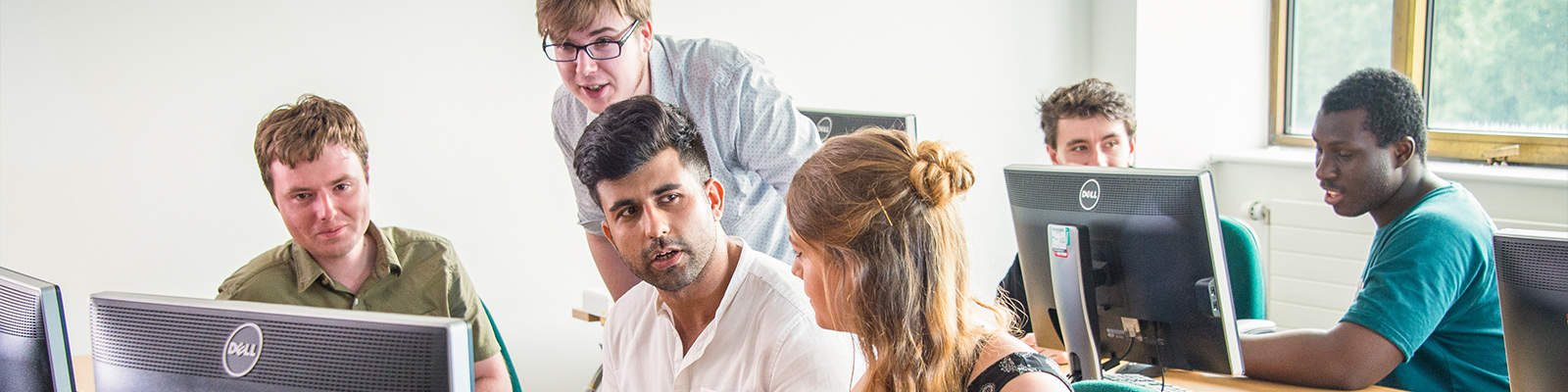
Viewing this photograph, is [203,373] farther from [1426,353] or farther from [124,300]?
[1426,353]

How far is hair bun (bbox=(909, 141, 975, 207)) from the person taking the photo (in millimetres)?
1336

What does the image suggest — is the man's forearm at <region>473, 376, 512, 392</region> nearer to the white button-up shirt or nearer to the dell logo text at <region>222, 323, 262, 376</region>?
the white button-up shirt

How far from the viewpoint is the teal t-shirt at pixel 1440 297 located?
1.96 metres

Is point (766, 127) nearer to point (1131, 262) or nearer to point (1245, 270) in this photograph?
point (1131, 262)

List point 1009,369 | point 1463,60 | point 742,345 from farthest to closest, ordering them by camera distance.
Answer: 1. point 1463,60
2. point 742,345
3. point 1009,369

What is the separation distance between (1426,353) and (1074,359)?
612 millimetres

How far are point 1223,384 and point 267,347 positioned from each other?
5.26ft

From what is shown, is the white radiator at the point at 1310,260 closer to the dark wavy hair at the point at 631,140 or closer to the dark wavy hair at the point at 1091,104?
the dark wavy hair at the point at 1091,104

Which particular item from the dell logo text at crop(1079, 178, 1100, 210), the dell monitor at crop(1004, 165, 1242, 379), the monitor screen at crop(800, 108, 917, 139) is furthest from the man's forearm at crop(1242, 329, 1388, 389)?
the monitor screen at crop(800, 108, 917, 139)

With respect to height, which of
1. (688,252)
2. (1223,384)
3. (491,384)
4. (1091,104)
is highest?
(1091,104)

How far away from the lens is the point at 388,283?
1.92 m

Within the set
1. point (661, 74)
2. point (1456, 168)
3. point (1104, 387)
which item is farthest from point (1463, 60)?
point (1104, 387)

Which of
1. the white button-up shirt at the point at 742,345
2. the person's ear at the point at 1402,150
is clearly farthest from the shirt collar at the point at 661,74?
the person's ear at the point at 1402,150

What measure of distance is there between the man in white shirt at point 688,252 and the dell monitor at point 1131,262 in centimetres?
53
